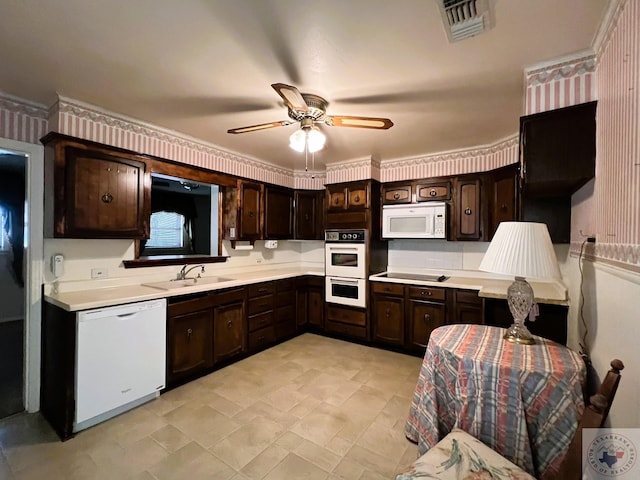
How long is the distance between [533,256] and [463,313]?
5.81ft

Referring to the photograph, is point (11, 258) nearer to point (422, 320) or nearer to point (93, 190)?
point (93, 190)

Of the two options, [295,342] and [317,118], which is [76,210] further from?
[295,342]

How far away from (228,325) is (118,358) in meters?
1.03

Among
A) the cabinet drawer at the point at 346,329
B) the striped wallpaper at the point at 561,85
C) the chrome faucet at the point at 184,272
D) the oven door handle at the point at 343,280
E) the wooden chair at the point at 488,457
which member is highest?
the striped wallpaper at the point at 561,85

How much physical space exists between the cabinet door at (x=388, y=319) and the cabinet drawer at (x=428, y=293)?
0.17 m

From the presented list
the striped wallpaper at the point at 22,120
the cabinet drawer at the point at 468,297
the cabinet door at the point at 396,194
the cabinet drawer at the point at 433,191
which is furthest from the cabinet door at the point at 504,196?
the striped wallpaper at the point at 22,120

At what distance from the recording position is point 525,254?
1.46 metres

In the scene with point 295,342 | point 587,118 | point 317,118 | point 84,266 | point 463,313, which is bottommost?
point 295,342

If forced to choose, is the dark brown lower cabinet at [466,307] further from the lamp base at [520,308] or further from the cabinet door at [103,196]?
the cabinet door at [103,196]

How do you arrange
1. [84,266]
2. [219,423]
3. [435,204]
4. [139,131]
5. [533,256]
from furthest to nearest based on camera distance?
[435,204], [139,131], [84,266], [219,423], [533,256]

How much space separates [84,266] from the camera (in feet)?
7.97

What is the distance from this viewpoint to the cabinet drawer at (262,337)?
129 inches

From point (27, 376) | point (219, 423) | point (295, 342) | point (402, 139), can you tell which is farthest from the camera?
point (295, 342)

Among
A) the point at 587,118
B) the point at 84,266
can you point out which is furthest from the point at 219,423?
the point at 587,118
